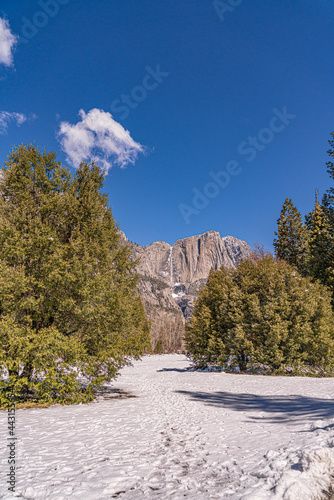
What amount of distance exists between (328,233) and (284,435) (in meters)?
23.3

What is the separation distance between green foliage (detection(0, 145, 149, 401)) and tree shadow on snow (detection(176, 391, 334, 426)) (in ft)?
13.5

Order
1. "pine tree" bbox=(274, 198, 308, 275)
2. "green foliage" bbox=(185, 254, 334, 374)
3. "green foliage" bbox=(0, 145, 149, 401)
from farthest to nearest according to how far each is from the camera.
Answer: "pine tree" bbox=(274, 198, 308, 275), "green foliage" bbox=(185, 254, 334, 374), "green foliage" bbox=(0, 145, 149, 401)

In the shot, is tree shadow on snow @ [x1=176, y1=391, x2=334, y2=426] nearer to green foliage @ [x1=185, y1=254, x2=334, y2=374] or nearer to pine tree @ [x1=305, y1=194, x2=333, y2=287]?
green foliage @ [x1=185, y1=254, x2=334, y2=374]

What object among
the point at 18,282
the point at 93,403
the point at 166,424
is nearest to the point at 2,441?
the point at 166,424

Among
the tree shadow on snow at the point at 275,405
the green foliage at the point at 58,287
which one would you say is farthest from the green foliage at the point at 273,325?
the green foliage at the point at 58,287

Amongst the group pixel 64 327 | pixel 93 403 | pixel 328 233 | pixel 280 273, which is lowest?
pixel 93 403

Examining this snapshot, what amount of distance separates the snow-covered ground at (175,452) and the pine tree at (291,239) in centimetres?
2693

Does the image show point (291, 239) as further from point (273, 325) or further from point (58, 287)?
point (58, 287)

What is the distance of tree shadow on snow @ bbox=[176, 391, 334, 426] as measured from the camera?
7025 mm

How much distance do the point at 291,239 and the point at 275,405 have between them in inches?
1124

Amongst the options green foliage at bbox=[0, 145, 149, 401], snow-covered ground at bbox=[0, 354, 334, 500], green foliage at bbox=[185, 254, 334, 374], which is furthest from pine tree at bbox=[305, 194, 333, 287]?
green foliage at bbox=[0, 145, 149, 401]

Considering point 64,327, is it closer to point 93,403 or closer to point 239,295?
point 93,403

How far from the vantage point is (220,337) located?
23.4 metres

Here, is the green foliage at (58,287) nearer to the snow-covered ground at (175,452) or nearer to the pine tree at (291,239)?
the snow-covered ground at (175,452)
